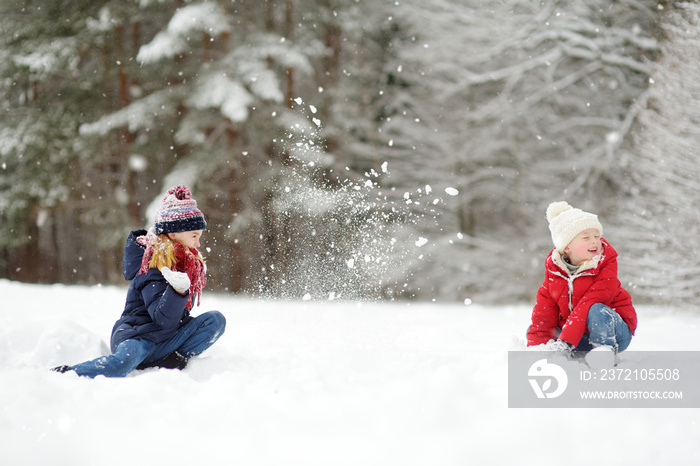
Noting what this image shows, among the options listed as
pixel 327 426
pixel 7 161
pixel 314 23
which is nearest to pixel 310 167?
pixel 314 23

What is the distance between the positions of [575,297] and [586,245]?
290 mm

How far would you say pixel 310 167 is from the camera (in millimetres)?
11008

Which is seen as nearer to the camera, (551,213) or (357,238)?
(551,213)

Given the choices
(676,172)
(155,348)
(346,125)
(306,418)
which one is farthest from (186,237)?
(346,125)

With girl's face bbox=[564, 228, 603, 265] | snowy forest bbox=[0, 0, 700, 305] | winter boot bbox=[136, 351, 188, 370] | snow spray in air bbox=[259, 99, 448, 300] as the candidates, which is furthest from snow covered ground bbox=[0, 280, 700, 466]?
snowy forest bbox=[0, 0, 700, 305]

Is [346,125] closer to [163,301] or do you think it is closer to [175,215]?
[175,215]

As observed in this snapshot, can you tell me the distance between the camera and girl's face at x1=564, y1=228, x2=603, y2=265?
10.1ft

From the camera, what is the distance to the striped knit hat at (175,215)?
318 centimetres

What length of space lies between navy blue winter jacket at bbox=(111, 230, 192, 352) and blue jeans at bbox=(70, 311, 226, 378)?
52 millimetres

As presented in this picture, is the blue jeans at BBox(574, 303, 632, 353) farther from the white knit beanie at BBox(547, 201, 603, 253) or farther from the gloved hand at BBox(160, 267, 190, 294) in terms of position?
the gloved hand at BBox(160, 267, 190, 294)

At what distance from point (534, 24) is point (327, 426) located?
841cm

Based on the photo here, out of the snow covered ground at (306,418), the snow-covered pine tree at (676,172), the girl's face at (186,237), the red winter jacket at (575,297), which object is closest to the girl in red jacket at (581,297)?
the red winter jacket at (575,297)

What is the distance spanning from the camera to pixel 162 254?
313 cm

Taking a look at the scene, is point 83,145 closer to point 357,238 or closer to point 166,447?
point 357,238
